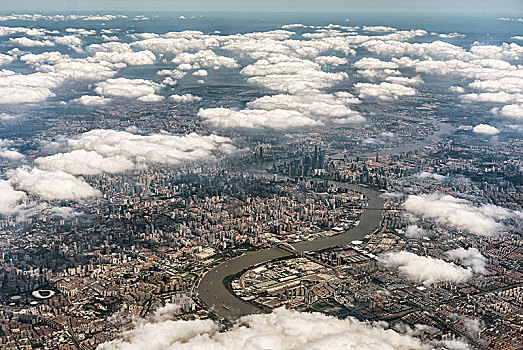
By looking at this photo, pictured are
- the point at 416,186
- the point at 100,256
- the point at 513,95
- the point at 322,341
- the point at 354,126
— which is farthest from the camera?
the point at 513,95

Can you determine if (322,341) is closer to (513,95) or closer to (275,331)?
(275,331)

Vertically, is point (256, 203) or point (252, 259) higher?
point (256, 203)

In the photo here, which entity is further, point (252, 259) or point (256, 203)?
point (256, 203)

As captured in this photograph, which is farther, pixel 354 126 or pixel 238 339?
pixel 354 126

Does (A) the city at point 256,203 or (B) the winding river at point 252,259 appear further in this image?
(B) the winding river at point 252,259

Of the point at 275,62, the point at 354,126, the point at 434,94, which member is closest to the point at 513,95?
the point at 434,94

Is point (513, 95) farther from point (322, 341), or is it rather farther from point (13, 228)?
point (322, 341)

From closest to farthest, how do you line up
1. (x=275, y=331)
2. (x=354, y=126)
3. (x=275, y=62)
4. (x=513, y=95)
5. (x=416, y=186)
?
(x=275, y=331) < (x=416, y=186) < (x=354, y=126) < (x=513, y=95) < (x=275, y=62)

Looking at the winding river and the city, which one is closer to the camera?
the city

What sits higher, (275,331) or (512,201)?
(275,331)
